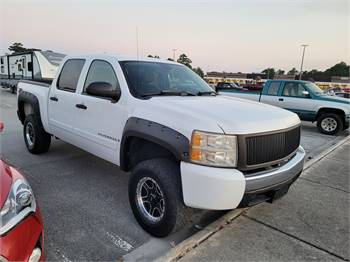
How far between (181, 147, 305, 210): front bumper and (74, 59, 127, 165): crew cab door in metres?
1.19

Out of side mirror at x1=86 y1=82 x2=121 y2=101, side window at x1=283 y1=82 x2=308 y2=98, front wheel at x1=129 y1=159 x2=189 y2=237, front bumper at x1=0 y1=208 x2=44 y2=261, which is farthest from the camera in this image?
side window at x1=283 y1=82 x2=308 y2=98

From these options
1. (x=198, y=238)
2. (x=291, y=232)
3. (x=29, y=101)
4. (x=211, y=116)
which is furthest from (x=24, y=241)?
(x=29, y=101)

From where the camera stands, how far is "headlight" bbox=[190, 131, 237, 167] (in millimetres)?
2447

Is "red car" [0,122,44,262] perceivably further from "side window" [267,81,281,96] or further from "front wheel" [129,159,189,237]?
"side window" [267,81,281,96]

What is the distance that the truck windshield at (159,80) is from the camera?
11.1 feet

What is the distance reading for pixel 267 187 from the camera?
8.66 feet

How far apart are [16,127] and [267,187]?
7743mm

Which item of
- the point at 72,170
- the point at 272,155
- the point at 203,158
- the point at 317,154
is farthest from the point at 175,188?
the point at 317,154

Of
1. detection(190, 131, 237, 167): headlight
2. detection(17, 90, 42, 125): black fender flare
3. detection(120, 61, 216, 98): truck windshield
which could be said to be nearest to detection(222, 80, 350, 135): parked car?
detection(120, 61, 216, 98): truck windshield

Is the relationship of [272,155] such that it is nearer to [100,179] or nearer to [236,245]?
[236,245]

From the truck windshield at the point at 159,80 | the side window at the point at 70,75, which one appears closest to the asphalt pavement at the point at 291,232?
the truck windshield at the point at 159,80

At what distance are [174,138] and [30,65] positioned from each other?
18.7 metres

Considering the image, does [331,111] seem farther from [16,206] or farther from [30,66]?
[30,66]

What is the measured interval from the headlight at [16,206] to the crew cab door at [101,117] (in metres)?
1.34
